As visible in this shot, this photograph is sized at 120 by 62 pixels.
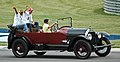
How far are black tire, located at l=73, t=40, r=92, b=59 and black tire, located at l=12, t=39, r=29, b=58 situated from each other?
1799mm

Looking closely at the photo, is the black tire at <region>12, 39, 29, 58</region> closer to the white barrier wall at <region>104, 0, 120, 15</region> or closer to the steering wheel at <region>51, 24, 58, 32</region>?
the steering wheel at <region>51, 24, 58, 32</region>

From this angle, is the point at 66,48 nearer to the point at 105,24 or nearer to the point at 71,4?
the point at 105,24

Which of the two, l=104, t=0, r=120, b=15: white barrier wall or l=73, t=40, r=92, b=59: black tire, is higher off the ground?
l=73, t=40, r=92, b=59: black tire

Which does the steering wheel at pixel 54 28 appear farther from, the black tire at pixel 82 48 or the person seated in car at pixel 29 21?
the black tire at pixel 82 48

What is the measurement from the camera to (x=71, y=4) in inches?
1842

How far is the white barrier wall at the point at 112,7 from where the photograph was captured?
122 ft

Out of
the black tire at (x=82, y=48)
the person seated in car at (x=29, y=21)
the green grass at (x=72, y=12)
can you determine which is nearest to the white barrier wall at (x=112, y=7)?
the green grass at (x=72, y=12)

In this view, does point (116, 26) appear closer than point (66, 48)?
No

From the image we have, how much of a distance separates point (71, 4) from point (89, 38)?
3244cm

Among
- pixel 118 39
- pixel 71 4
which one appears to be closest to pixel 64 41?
pixel 118 39

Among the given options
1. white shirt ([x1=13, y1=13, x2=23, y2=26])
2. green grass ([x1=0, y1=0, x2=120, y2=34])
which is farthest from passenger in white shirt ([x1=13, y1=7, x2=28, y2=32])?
green grass ([x1=0, y1=0, x2=120, y2=34])

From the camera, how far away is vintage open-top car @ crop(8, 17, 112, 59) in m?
14.5

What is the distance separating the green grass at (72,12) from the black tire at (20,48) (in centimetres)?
1334

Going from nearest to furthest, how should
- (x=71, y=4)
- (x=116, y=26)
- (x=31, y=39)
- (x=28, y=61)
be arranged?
(x=28, y=61) → (x=31, y=39) → (x=116, y=26) → (x=71, y=4)
